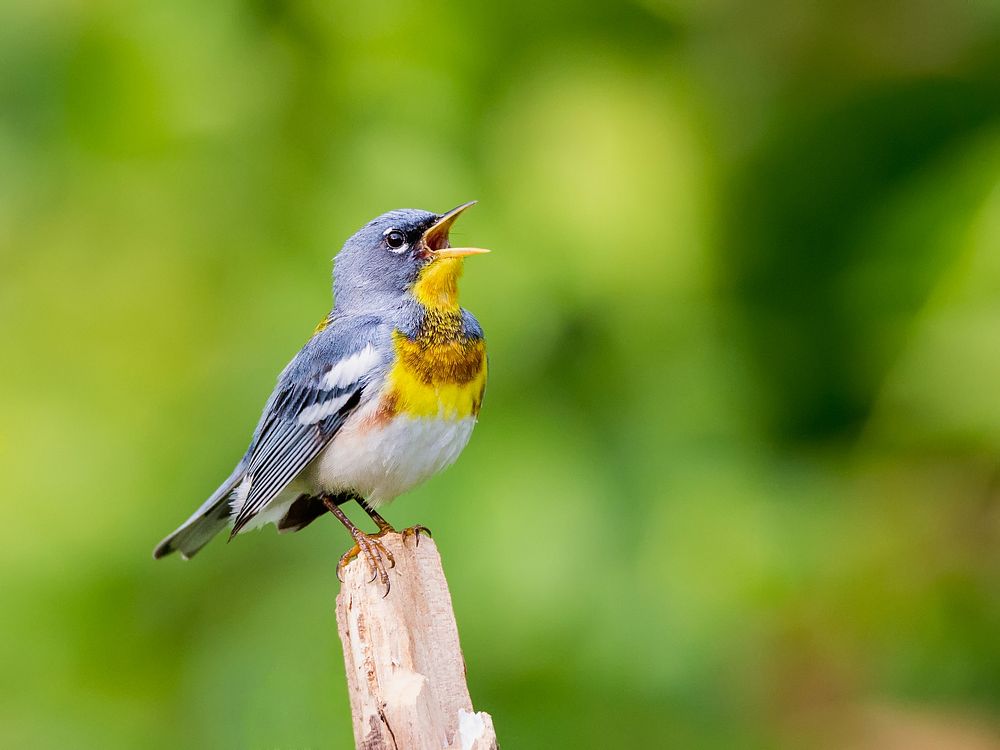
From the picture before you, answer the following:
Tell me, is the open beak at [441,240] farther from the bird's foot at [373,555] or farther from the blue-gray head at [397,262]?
the bird's foot at [373,555]

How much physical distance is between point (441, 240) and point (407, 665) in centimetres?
149

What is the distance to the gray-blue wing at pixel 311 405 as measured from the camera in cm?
305

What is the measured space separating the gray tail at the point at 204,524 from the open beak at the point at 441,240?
0.79 meters

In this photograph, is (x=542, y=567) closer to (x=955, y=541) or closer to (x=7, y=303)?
(x=955, y=541)

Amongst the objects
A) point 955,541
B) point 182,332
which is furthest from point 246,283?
point 955,541

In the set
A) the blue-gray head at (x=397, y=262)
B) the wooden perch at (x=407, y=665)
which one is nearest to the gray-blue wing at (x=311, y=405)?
the blue-gray head at (x=397, y=262)

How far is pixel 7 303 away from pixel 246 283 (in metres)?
0.89

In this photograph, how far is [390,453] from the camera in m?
3.02

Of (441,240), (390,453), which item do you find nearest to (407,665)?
(390,453)

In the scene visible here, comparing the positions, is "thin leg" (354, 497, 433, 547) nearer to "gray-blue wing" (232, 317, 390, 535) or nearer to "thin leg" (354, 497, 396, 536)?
"thin leg" (354, 497, 396, 536)

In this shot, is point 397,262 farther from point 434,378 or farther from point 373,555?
point 373,555

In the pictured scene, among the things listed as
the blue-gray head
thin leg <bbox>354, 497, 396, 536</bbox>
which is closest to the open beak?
the blue-gray head

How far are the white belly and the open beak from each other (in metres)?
0.46

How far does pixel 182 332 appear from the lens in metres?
4.13
